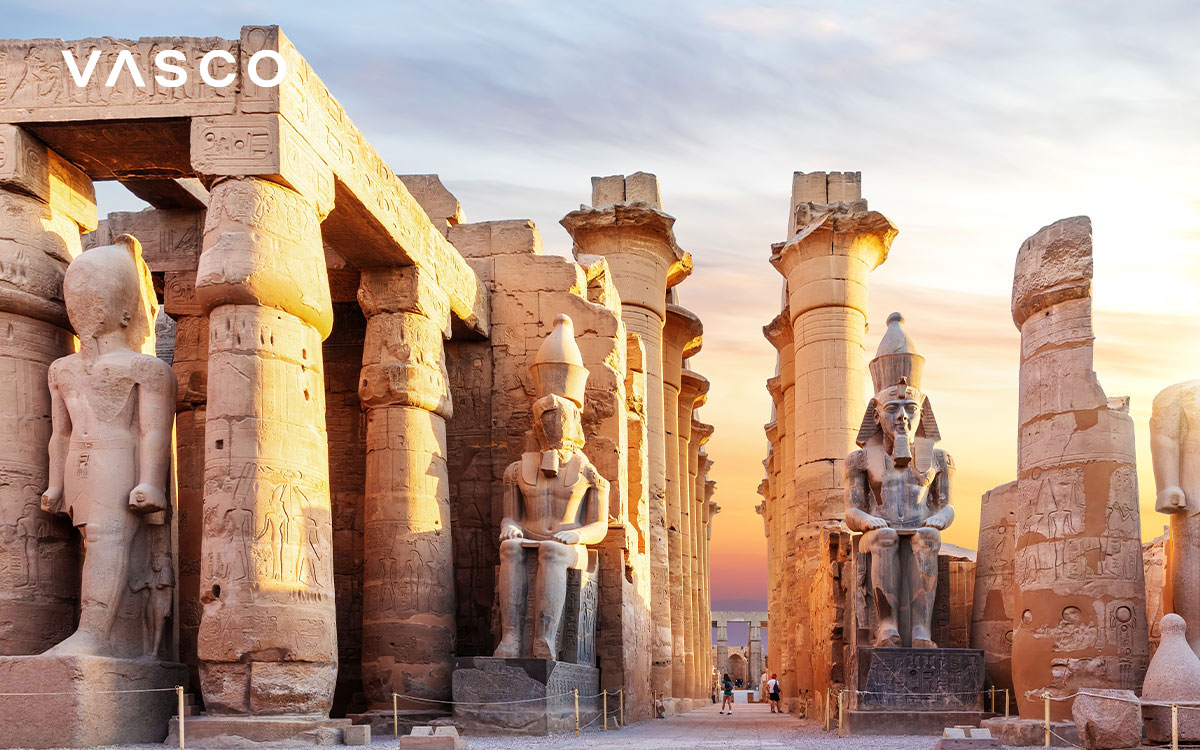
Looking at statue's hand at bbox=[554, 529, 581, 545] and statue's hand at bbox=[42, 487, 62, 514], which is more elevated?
statue's hand at bbox=[42, 487, 62, 514]

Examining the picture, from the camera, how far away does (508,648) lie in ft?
39.7

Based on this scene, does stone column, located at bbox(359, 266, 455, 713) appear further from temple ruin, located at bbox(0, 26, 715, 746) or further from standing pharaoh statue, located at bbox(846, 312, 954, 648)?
standing pharaoh statue, located at bbox(846, 312, 954, 648)

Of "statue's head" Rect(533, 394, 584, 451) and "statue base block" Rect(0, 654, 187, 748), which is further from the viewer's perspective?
"statue's head" Rect(533, 394, 584, 451)

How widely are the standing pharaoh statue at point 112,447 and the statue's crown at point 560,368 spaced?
164 inches

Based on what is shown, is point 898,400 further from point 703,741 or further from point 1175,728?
point 1175,728

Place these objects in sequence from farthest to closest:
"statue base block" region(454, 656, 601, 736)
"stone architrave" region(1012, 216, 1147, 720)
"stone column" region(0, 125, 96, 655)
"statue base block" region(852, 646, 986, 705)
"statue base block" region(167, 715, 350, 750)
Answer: "statue base block" region(852, 646, 986, 705) < "statue base block" region(454, 656, 601, 736) < "stone architrave" region(1012, 216, 1147, 720) < "stone column" region(0, 125, 96, 655) < "statue base block" region(167, 715, 350, 750)

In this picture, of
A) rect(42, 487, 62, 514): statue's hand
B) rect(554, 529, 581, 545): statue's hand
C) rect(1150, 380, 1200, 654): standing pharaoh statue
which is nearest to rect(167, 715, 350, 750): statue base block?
rect(42, 487, 62, 514): statue's hand

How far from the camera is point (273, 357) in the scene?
9.84m

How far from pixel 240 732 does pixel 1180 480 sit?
24.6 ft

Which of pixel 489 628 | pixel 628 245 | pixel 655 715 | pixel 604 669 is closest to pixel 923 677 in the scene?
pixel 604 669

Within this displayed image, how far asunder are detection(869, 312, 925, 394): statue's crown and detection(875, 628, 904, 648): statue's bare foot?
100 inches

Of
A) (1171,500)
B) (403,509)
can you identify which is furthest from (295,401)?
(1171,500)

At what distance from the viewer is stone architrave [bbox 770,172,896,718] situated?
21.3 m

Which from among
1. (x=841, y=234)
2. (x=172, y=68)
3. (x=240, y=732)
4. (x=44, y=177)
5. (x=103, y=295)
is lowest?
(x=240, y=732)
